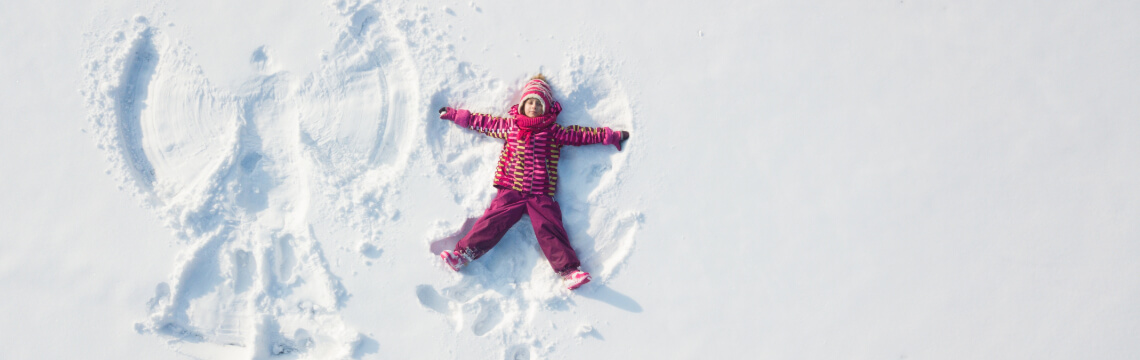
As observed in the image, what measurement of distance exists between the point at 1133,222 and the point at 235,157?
4541 mm

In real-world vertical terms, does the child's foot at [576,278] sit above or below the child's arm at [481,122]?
below

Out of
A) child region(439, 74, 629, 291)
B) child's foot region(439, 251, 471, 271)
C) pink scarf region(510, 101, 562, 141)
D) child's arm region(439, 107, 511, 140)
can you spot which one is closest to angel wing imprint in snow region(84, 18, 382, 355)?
child's arm region(439, 107, 511, 140)

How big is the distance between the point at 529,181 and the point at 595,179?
1.17 ft

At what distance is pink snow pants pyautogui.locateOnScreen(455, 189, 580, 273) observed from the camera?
9.67 ft

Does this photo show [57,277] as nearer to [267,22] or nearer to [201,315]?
[201,315]

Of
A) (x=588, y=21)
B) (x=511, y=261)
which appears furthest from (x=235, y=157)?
(x=588, y=21)

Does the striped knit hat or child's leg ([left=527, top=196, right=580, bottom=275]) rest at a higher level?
the striped knit hat

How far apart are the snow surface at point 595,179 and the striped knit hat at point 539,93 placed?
117 millimetres

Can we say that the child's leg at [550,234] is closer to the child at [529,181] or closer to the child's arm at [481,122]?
the child at [529,181]

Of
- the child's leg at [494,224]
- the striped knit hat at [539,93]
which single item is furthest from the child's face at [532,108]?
the child's leg at [494,224]

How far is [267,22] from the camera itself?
9.93 feet

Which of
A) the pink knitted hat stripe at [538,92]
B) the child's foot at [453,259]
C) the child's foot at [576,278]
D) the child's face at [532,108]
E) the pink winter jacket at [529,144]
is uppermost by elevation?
the pink knitted hat stripe at [538,92]

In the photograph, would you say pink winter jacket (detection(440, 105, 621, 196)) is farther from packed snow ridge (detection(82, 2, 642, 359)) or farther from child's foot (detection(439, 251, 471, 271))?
child's foot (detection(439, 251, 471, 271))

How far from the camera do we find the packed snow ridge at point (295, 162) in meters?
3.02
